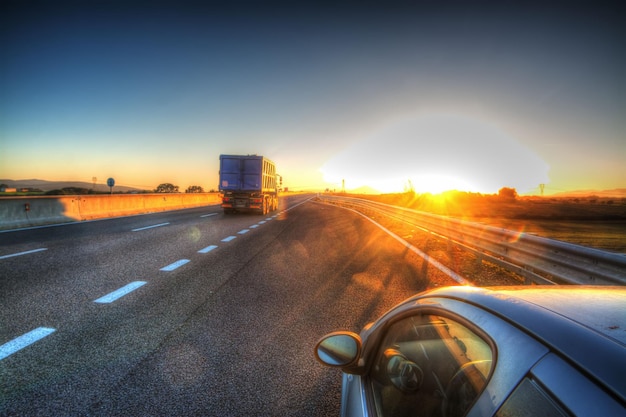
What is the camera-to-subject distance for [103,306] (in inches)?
171

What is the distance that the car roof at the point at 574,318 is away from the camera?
0.74 meters

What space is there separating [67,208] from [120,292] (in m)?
11.8

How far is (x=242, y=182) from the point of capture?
19.9 m

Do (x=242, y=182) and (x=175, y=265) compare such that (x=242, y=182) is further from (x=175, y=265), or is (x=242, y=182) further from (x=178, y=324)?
(x=178, y=324)

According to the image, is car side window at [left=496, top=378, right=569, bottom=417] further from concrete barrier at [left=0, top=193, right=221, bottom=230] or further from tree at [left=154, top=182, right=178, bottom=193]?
tree at [left=154, top=182, right=178, bottom=193]

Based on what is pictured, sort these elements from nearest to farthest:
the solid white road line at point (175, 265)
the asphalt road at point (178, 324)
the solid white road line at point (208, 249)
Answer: the asphalt road at point (178, 324), the solid white road line at point (175, 265), the solid white road line at point (208, 249)

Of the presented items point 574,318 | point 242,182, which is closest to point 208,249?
point 574,318

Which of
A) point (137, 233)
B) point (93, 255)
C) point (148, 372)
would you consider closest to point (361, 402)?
point (148, 372)

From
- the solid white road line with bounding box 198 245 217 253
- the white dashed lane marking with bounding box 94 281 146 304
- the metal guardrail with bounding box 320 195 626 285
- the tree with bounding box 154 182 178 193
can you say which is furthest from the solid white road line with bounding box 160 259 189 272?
the tree with bounding box 154 182 178 193

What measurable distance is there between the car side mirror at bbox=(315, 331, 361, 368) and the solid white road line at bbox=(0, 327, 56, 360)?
10.6ft

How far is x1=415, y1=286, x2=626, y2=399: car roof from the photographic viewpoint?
2.41 ft

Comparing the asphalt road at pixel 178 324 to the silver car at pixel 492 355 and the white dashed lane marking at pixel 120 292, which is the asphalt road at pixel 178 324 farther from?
the silver car at pixel 492 355

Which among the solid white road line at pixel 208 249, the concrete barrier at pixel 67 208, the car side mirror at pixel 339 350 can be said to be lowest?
the solid white road line at pixel 208 249

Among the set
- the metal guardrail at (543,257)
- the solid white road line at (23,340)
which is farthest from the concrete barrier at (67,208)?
the metal guardrail at (543,257)
